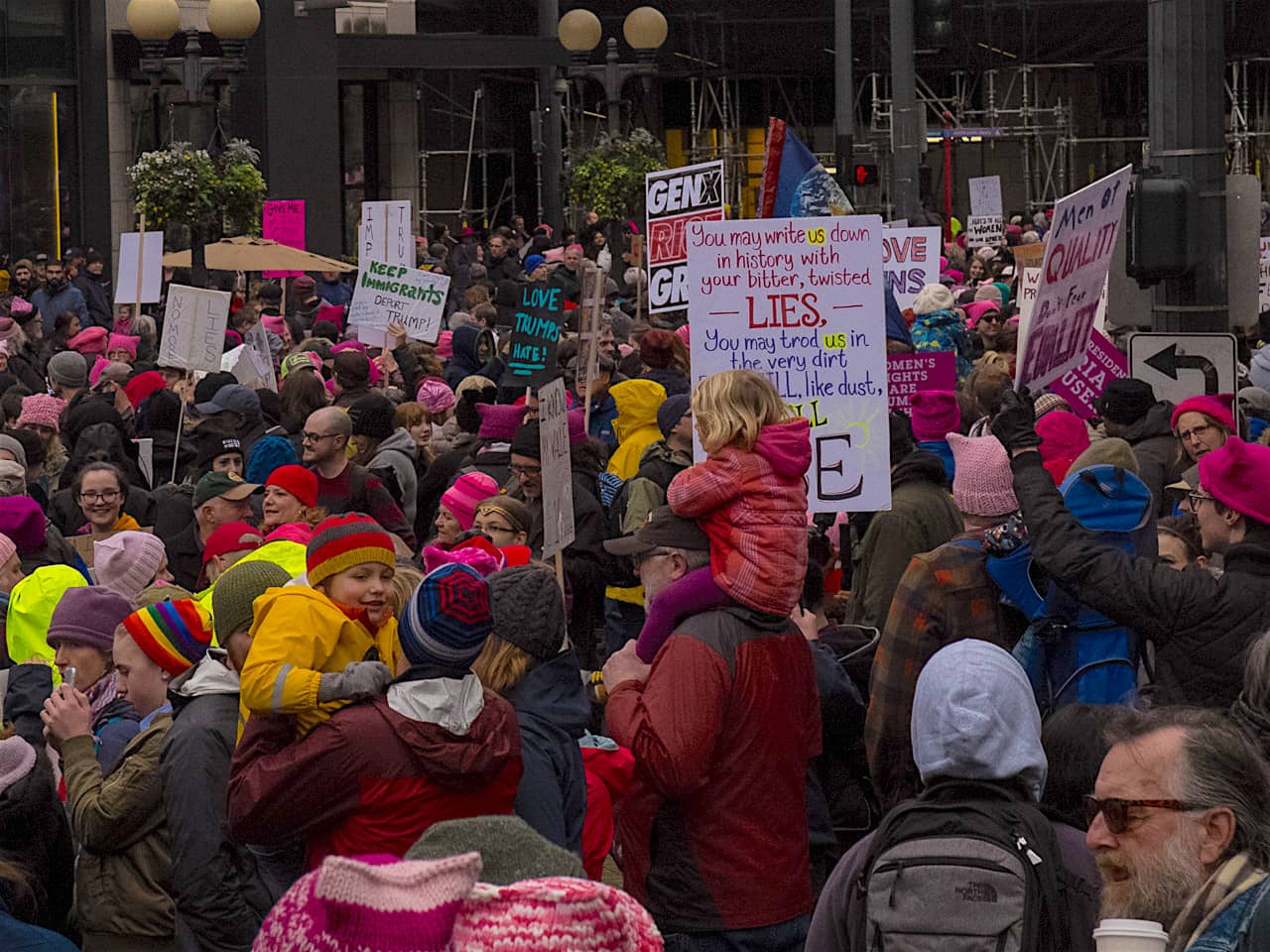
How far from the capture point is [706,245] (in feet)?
25.3

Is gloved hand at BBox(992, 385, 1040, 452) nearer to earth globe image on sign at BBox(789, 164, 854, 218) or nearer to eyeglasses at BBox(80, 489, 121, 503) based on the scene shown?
earth globe image on sign at BBox(789, 164, 854, 218)

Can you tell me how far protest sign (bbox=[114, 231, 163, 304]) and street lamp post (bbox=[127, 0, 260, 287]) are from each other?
1.99 metres

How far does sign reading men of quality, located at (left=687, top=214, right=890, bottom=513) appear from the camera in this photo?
7477 millimetres

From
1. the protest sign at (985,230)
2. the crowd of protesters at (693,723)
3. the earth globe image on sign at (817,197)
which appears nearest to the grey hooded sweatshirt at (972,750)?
the crowd of protesters at (693,723)

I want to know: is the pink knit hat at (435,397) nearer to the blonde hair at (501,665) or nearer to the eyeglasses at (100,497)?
the eyeglasses at (100,497)

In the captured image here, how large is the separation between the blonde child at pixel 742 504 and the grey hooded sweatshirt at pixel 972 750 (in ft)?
4.28

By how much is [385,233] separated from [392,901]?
16338 millimetres

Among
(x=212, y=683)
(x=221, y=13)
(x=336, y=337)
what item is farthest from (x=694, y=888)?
(x=221, y=13)

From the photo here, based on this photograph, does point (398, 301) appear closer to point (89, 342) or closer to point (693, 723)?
point (89, 342)

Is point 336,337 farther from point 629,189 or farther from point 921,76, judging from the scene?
point 921,76

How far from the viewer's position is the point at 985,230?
26406 millimetres

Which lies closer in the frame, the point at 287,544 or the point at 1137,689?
the point at 1137,689

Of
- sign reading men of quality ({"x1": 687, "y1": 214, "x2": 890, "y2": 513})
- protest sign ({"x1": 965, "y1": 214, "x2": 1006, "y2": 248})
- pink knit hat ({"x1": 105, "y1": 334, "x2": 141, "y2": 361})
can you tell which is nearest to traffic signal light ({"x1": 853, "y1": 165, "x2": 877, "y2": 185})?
protest sign ({"x1": 965, "y1": 214, "x2": 1006, "y2": 248})

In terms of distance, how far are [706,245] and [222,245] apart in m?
11.6
